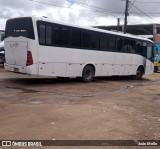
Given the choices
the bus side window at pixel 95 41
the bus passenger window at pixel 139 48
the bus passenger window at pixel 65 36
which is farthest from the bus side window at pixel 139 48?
the bus passenger window at pixel 65 36

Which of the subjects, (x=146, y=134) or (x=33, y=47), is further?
(x=33, y=47)

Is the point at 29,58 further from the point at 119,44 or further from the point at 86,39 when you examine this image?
the point at 119,44

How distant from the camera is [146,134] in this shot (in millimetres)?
7172

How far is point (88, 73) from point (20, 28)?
4.75m

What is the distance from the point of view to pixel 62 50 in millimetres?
15445

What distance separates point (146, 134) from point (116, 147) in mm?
1299

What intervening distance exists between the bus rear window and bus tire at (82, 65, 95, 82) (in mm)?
4216

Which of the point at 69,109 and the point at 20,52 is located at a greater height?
the point at 20,52

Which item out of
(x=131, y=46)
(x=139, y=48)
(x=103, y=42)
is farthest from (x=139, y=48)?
(x=103, y=42)

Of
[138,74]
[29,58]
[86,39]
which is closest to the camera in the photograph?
[29,58]

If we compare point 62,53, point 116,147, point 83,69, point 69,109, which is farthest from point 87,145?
point 83,69

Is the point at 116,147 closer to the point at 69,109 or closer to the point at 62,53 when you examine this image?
the point at 69,109

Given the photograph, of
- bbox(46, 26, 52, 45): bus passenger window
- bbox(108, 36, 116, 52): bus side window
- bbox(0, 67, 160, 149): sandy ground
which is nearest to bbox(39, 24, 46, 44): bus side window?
bbox(46, 26, 52, 45): bus passenger window

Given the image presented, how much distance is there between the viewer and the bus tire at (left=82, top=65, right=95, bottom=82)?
1720cm
